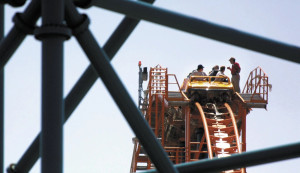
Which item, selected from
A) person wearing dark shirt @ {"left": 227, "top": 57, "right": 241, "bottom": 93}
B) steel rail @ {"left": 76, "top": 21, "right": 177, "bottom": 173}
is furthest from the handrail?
steel rail @ {"left": 76, "top": 21, "right": 177, "bottom": 173}

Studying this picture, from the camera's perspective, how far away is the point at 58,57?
542 centimetres

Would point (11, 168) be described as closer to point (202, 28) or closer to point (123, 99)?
point (123, 99)

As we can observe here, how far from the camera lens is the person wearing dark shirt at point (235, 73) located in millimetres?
25747

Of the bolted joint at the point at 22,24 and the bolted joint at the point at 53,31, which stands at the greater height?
the bolted joint at the point at 22,24

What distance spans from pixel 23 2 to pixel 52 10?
28.2 inches

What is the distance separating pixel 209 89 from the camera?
25344 millimetres

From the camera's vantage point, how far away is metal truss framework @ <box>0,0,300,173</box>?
17.7ft

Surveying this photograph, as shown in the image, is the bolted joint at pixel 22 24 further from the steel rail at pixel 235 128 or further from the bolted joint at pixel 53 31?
the steel rail at pixel 235 128

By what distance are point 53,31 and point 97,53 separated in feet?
1.63

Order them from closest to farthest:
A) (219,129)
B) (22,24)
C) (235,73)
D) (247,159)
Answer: (22,24) → (247,159) → (219,129) → (235,73)

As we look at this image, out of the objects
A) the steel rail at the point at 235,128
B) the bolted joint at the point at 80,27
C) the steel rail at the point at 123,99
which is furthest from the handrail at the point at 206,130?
the bolted joint at the point at 80,27

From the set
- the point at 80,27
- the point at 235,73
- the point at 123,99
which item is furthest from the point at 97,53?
the point at 235,73

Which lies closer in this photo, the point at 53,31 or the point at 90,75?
the point at 53,31

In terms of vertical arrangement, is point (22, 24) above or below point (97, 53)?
above
